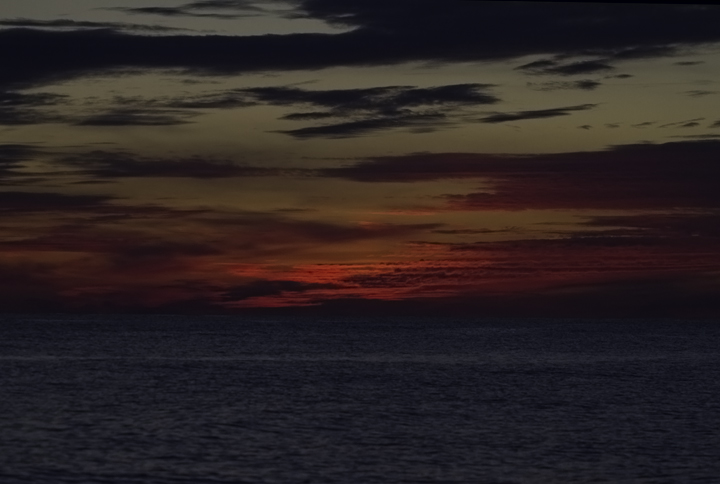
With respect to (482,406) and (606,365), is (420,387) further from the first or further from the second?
(606,365)

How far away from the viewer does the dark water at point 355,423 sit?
107 ft

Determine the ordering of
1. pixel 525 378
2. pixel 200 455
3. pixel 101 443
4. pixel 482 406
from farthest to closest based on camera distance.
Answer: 1. pixel 525 378
2. pixel 482 406
3. pixel 101 443
4. pixel 200 455

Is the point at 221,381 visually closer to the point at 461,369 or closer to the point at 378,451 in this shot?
the point at 461,369

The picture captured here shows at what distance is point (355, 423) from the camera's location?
4572cm

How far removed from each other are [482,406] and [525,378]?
73.9 feet

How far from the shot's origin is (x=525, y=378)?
75938 mm

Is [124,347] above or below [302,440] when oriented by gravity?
below

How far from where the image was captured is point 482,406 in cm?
5438

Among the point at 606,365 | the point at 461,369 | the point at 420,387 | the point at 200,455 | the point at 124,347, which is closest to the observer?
the point at 200,455

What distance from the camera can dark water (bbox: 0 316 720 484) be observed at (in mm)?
32750

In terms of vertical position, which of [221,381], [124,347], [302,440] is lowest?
[124,347]

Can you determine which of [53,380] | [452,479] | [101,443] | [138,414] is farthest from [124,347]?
[452,479]

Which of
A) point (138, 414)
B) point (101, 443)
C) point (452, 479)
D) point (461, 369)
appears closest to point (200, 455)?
point (101, 443)

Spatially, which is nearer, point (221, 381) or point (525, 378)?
point (221, 381)
